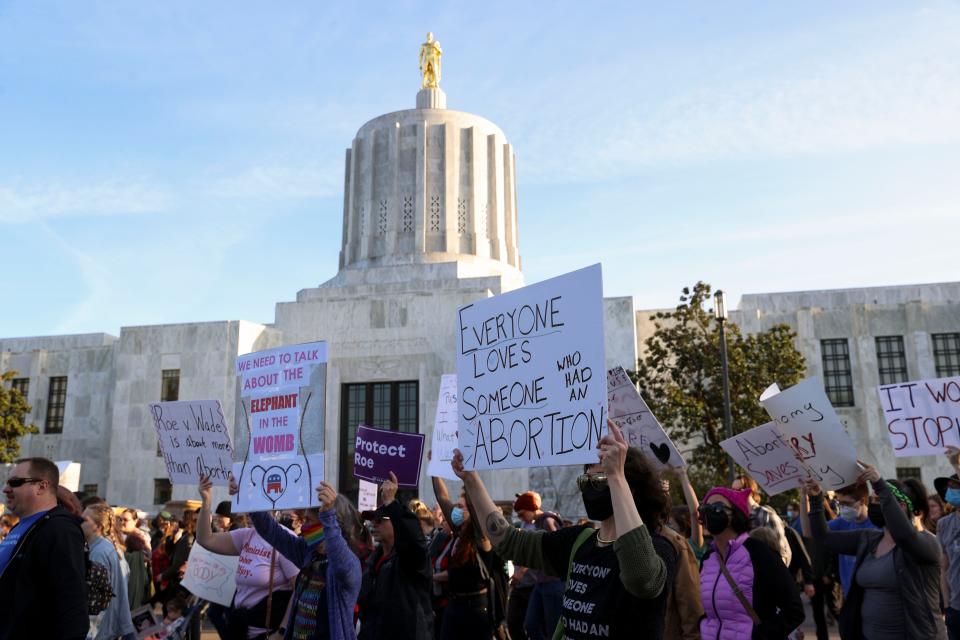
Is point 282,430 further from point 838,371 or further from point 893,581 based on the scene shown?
point 838,371

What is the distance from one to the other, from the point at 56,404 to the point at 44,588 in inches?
1370

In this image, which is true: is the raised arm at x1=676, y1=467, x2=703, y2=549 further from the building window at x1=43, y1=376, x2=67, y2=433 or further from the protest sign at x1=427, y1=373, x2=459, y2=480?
the building window at x1=43, y1=376, x2=67, y2=433

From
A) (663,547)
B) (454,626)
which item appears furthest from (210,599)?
(663,547)

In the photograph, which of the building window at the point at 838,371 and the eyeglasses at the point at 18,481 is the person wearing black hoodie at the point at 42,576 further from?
the building window at the point at 838,371

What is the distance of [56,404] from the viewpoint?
36.1 meters

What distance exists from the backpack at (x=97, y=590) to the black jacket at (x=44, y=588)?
1.22 m

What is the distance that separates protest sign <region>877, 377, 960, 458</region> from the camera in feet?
25.6

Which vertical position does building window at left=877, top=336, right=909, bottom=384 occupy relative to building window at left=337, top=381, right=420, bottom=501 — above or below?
above

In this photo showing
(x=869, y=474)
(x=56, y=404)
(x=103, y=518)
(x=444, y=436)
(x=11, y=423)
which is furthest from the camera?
A: (x=56, y=404)

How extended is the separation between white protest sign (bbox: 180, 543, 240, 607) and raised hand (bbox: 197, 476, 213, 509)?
74 centimetres

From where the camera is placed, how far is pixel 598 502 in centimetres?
385

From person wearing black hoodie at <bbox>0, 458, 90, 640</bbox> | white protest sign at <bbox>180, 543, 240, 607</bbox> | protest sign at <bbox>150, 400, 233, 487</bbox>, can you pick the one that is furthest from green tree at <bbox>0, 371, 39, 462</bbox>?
person wearing black hoodie at <bbox>0, 458, 90, 640</bbox>

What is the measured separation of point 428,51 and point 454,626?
34.1 m

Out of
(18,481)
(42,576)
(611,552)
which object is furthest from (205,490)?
(611,552)
